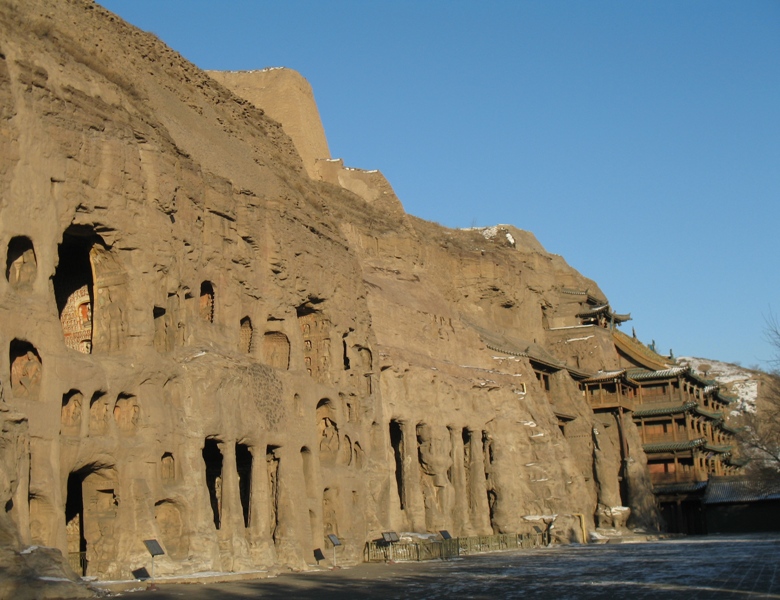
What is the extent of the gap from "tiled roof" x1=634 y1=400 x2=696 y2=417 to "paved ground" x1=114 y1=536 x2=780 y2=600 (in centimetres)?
3204

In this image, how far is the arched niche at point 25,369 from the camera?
885 inches

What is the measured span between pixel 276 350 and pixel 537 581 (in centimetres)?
1344

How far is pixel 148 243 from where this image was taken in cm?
2633

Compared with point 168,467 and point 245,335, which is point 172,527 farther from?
point 245,335

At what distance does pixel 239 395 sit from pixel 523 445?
23253 mm

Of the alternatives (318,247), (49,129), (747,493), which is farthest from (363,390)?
(747,493)

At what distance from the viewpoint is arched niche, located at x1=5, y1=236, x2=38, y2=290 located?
23.1m

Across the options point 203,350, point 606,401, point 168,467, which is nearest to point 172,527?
point 168,467

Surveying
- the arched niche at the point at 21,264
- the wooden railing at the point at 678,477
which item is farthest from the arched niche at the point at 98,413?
the wooden railing at the point at 678,477

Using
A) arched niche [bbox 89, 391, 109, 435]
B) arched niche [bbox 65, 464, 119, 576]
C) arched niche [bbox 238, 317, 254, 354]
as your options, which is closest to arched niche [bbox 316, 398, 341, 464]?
arched niche [bbox 238, 317, 254, 354]

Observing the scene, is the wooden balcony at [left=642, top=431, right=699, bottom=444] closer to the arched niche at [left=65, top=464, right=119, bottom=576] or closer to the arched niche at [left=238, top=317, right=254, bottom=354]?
the arched niche at [left=238, top=317, right=254, bottom=354]

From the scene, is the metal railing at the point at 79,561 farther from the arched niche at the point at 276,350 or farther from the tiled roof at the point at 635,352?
the tiled roof at the point at 635,352

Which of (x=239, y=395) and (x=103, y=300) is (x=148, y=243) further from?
(x=239, y=395)

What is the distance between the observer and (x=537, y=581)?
2375cm
